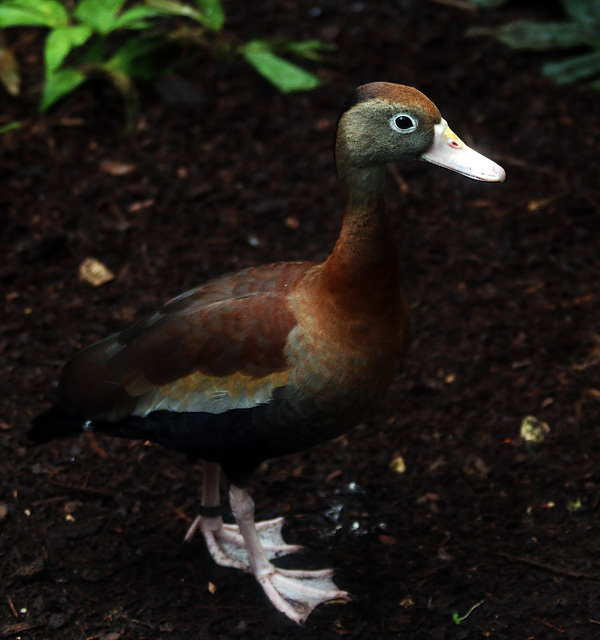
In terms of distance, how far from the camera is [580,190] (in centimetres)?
495

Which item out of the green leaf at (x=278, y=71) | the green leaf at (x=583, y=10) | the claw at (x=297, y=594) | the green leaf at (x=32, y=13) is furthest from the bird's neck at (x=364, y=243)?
the green leaf at (x=583, y=10)

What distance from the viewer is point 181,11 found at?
16.9 feet

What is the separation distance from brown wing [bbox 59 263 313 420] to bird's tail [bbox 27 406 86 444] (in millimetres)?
42

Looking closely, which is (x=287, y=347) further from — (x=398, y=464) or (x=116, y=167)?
(x=116, y=167)

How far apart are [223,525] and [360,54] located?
139 inches

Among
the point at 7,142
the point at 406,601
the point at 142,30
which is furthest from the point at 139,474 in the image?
the point at 142,30

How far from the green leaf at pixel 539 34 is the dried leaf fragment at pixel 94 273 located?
10.0 ft

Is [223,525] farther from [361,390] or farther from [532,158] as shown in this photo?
[532,158]

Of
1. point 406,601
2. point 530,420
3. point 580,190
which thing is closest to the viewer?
point 406,601

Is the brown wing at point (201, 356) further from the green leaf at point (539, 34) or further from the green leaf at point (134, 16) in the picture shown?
the green leaf at point (539, 34)

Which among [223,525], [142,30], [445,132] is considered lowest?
[223,525]

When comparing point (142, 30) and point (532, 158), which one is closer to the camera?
point (532, 158)

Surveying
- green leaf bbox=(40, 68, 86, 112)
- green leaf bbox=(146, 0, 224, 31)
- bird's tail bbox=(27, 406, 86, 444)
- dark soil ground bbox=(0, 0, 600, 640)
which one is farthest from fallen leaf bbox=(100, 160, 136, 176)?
bird's tail bbox=(27, 406, 86, 444)

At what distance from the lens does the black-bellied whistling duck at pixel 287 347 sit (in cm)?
268
